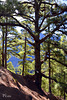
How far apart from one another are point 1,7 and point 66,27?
19.9 feet

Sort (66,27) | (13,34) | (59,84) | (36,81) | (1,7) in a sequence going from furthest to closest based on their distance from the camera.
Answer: (13,34)
(36,81)
(66,27)
(59,84)
(1,7)

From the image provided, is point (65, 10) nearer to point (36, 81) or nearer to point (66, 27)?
point (66, 27)

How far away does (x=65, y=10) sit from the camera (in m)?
9.56

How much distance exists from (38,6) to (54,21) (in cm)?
348

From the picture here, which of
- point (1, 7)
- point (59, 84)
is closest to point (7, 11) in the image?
point (1, 7)

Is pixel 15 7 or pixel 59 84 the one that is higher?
pixel 15 7

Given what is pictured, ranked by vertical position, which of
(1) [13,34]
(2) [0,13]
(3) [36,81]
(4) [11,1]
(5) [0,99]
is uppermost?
(4) [11,1]

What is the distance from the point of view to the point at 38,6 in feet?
38.9

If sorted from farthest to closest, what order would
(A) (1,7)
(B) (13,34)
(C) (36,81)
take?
1. (B) (13,34)
2. (C) (36,81)
3. (A) (1,7)

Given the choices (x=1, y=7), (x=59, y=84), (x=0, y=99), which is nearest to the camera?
(x=0, y=99)

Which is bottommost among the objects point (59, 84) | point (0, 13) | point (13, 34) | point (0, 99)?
point (59, 84)

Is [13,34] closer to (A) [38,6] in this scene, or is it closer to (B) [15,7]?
(A) [38,6]

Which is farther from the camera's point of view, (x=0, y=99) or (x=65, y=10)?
(x=65, y=10)

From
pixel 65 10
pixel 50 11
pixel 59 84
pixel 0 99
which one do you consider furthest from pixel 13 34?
pixel 0 99
